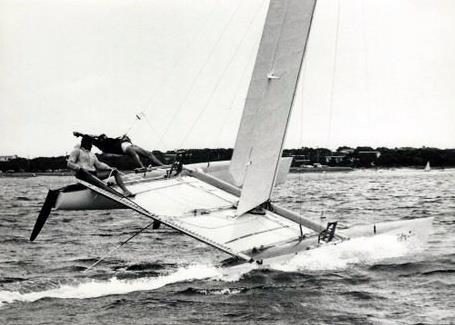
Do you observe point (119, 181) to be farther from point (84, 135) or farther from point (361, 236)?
point (361, 236)

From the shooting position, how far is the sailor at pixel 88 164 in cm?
1062

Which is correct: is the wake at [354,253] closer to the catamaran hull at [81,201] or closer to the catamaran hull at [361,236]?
the catamaran hull at [361,236]

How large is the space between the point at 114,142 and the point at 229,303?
3829mm

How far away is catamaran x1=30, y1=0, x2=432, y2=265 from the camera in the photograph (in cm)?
1063

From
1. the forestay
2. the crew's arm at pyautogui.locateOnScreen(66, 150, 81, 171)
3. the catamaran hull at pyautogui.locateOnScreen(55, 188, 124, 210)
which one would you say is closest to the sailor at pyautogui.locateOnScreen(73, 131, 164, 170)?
the crew's arm at pyautogui.locateOnScreen(66, 150, 81, 171)

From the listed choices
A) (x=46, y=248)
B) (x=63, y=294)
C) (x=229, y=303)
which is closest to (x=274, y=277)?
(x=229, y=303)

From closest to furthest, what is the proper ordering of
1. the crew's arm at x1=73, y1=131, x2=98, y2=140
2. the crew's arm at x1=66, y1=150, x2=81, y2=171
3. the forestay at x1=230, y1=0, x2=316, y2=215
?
the crew's arm at x1=66, y1=150, x2=81, y2=171, the crew's arm at x1=73, y1=131, x2=98, y2=140, the forestay at x1=230, y1=0, x2=316, y2=215

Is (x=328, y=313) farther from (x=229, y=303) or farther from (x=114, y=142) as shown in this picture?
(x=114, y=142)

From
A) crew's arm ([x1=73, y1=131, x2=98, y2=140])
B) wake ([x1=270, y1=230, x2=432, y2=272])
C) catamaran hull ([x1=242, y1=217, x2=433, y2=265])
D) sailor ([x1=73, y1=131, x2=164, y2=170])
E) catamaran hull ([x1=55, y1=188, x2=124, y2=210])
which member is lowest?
wake ([x1=270, y1=230, x2=432, y2=272])

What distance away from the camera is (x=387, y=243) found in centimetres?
1245

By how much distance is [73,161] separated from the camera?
35.0 ft

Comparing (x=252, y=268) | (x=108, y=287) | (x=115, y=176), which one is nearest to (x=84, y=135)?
(x=115, y=176)

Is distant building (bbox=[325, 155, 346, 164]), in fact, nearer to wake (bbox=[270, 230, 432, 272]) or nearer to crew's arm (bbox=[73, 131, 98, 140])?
wake (bbox=[270, 230, 432, 272])

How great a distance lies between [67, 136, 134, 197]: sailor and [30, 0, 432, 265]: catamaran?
277 mm
